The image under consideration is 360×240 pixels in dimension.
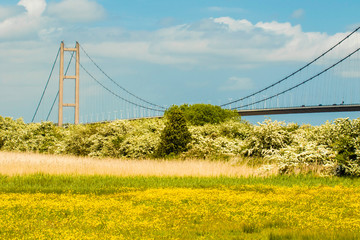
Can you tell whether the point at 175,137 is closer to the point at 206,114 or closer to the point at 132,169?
the point at 132,169

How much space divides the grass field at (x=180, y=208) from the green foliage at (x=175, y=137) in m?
8.92

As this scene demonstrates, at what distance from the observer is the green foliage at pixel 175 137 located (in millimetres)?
31672

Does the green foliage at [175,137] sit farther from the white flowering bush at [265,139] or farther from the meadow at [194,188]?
the white flowering bush at [265,139]

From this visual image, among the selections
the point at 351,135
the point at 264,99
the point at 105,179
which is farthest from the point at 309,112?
the point at 105,179

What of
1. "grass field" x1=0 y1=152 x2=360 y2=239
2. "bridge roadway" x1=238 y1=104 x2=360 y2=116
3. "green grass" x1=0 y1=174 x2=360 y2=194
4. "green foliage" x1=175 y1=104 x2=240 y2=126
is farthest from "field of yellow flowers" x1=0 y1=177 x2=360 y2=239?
"bridge roadway" x1=238 y1=104 x2=360 y2=116

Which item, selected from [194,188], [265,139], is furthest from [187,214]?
[265,139]

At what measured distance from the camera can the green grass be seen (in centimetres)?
1886

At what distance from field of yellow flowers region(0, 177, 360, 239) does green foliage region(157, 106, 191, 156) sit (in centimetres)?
1376

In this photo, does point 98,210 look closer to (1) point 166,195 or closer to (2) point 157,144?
(1) point 166,195

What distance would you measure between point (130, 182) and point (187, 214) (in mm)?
8666

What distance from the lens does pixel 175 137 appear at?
3181 cm

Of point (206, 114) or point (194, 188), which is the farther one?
point (206, 114)

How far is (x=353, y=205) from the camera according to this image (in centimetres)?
1415

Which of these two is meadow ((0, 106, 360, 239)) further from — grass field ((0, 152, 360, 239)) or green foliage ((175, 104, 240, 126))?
green foliage ((175, 104, 240, 126))
